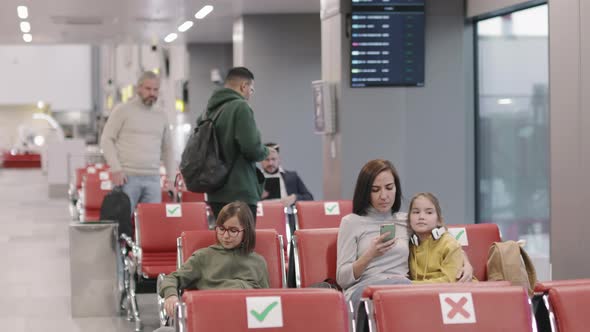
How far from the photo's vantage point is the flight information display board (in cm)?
1038

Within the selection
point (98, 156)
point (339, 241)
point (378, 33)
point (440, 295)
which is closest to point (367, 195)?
point (339, 241)

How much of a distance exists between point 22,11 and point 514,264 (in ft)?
34.3

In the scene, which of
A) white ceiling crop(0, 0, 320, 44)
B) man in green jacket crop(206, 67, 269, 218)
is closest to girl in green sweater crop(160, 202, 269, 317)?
man in green jacket crop(206, 67, 269, 218)

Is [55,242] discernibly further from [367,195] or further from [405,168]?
[367,195]

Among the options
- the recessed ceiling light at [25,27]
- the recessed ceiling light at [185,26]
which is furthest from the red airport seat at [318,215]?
the recessed ceiling light at [25,27]

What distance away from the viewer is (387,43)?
34.0 feet

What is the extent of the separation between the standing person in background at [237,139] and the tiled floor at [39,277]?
1374mm

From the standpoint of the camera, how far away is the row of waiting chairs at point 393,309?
396cm

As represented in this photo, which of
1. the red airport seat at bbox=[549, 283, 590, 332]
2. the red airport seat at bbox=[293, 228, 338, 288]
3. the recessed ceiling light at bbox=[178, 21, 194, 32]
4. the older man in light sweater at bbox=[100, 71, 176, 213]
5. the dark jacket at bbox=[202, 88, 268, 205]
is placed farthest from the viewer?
the recessed ceiling light at bbox=[178, 21, 194, 32]

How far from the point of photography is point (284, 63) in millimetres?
15742

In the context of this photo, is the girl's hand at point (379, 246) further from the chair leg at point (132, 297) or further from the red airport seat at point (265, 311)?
the chair leg at point (132, 297)

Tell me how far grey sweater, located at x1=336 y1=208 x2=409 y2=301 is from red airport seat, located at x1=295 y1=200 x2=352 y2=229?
7.91 feet

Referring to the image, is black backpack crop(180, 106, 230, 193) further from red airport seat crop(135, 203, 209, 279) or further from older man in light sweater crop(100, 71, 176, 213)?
older man in light sweater crop(100, 71, 176, 213)

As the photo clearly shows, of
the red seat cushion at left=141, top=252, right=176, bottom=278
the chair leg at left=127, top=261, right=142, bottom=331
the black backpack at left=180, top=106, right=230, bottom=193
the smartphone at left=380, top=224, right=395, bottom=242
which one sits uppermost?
the black backpack at left=180, top=106, right=230, bottom=193
